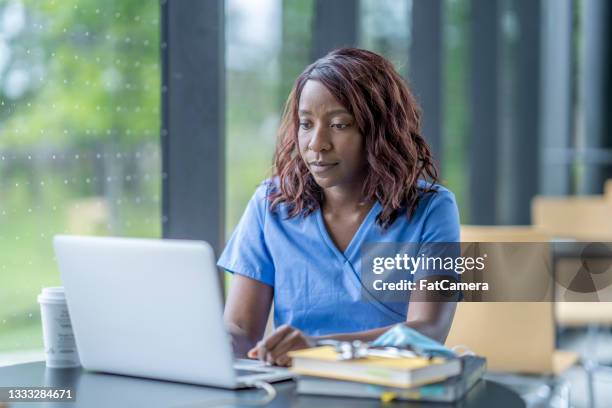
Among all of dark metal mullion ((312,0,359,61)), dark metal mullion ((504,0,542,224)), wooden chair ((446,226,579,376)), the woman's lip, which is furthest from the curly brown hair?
dark metal mullion ((504,0,542,224))

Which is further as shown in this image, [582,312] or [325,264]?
[582,312]

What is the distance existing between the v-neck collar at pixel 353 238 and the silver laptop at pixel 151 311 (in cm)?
41

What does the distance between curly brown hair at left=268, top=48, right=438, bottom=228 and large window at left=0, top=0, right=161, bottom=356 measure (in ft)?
1.47

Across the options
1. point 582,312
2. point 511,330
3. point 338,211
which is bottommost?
point 582,312

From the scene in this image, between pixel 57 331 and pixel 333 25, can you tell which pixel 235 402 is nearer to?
pixel 57 331

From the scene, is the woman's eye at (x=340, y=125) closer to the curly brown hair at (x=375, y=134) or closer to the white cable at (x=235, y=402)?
the curly brown hair at (x=375, y=134)

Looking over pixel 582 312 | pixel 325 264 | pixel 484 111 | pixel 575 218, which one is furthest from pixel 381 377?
pixel 484 111

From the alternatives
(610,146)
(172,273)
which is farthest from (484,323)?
(610,146)

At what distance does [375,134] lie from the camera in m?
2.14

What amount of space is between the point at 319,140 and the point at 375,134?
5.8 inches

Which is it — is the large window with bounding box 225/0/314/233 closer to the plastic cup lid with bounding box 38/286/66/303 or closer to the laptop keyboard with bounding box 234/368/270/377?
the plastic cup lid with bounding box 38/286/66/303

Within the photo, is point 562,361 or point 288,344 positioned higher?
point 288,344

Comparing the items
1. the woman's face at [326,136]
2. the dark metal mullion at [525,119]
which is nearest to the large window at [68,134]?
the woman's face at [326,136]

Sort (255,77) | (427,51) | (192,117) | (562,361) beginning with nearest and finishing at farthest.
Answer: (192,117), (562,361), (255,77), (427,51)
